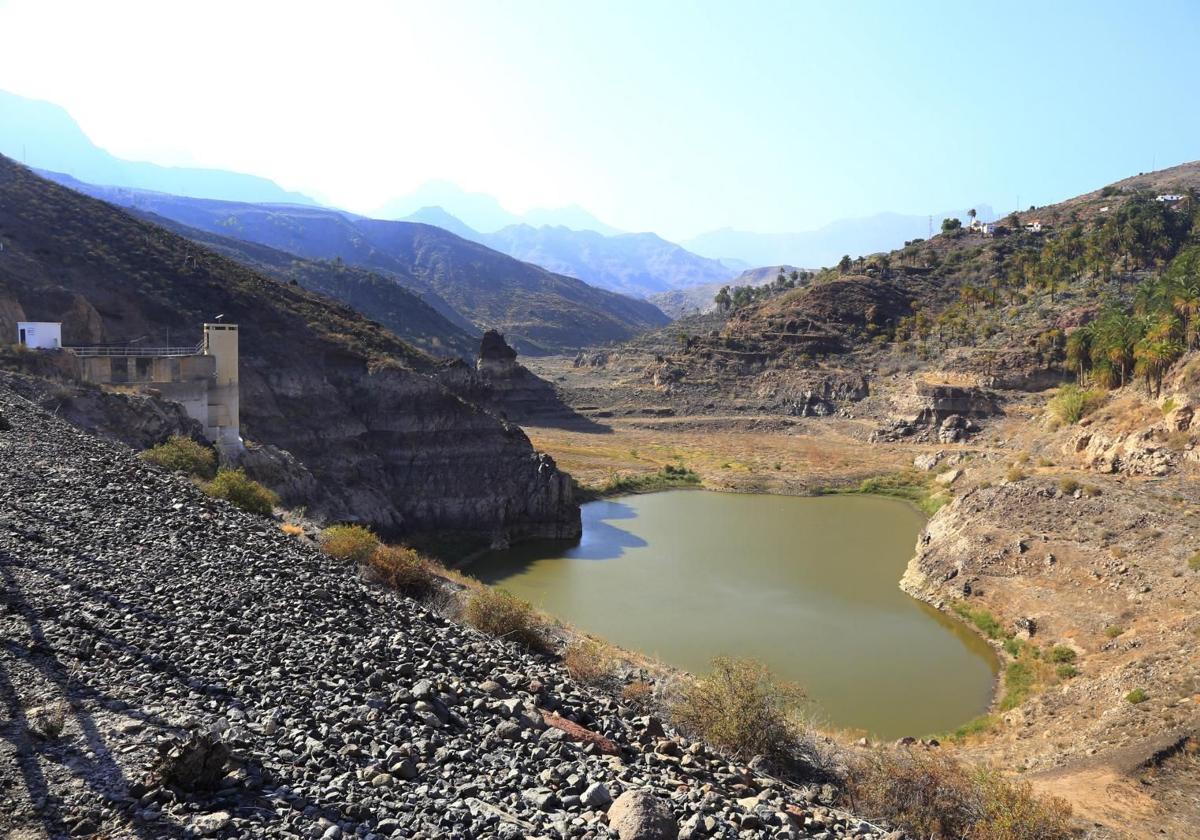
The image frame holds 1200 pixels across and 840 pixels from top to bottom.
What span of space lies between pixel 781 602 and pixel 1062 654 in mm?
8920

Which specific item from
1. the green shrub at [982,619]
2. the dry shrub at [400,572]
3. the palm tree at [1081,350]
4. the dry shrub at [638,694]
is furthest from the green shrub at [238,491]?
the palm tree at [1081,350]

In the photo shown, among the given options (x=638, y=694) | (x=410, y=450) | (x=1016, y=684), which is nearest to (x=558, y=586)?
(x=410, y=450)

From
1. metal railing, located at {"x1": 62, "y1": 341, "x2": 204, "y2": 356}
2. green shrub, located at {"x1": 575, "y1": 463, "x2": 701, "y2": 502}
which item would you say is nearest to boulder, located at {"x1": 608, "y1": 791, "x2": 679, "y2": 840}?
metal railing, located at {"x1": 62, "y1": 341, "x2": 204, "y2": 356}

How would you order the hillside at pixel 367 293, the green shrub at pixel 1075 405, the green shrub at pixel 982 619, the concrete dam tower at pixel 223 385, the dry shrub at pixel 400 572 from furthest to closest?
the hillside at pixel 367 293 < the green shrub at pixel 1075 405 < the concrete dam tower at pixel 223 385 < the green shrub at pixel 982 619 < the dry shrub at pixel 400 572

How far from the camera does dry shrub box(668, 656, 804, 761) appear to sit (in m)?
10.5

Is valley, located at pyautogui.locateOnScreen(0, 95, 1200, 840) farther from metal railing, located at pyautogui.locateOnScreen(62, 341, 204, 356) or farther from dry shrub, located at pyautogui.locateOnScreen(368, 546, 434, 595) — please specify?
metal railing, located at pyautogui.locateOnScreen(62, 341, 204, 356)

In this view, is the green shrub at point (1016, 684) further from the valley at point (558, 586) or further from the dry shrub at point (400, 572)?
the dry shrub at point (400, 572)

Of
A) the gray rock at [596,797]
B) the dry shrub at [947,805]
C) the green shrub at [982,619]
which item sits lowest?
→ the green shrub at [982,619]

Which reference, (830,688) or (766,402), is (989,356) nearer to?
(766,402)

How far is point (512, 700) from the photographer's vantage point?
336 inches

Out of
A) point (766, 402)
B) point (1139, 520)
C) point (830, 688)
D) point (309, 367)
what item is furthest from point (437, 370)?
point (766, 402)

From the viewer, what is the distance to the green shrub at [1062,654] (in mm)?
20703

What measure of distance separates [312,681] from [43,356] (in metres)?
21.3

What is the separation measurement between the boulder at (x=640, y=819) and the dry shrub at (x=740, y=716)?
4.19 metres
